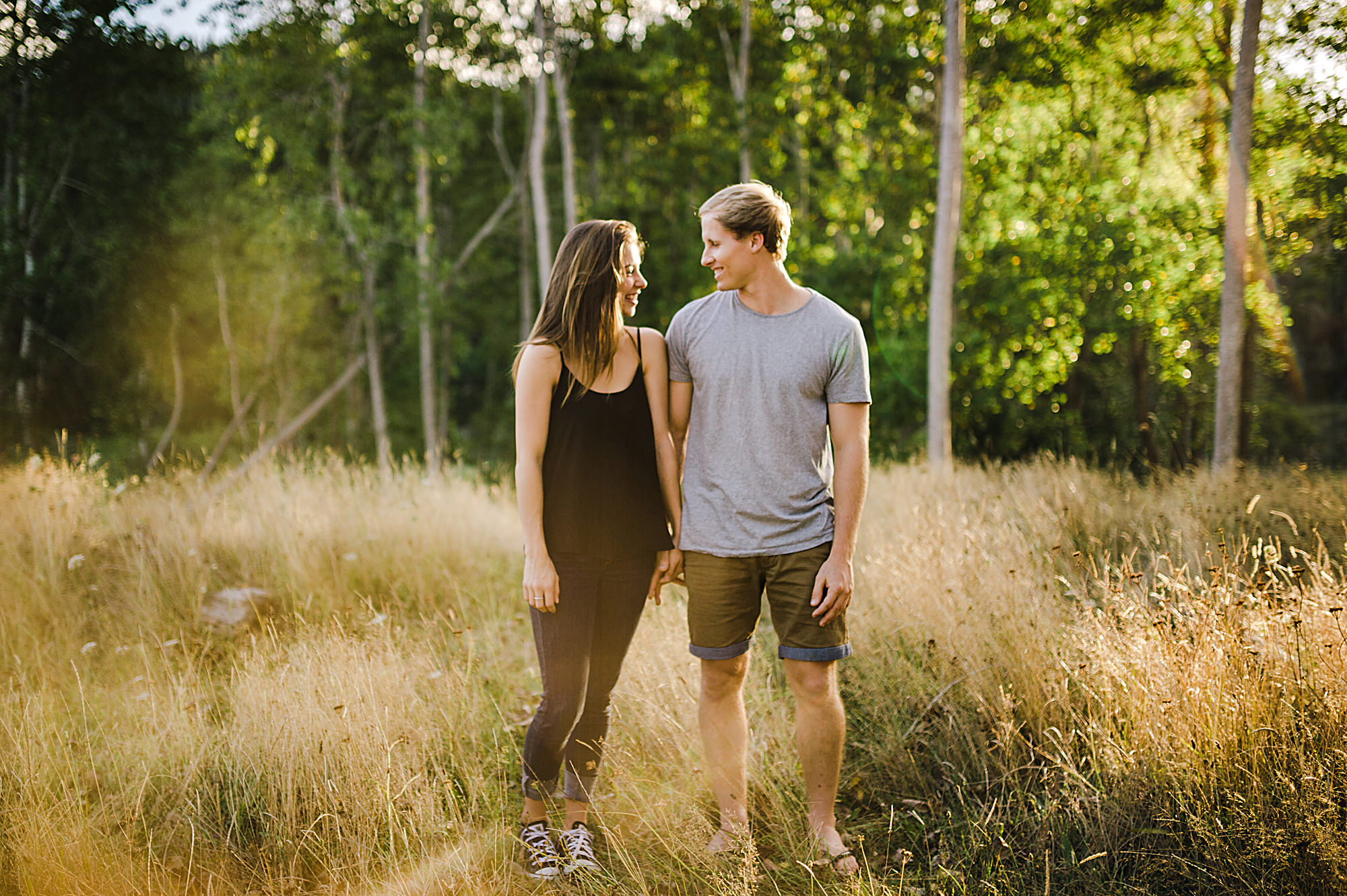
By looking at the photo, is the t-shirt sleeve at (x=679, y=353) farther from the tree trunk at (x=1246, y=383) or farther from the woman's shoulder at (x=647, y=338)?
the tree trunk at (x=1246, y=383)

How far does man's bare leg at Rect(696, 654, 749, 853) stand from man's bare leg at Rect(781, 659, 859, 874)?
19 cm

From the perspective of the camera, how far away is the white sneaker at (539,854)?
2.53 m

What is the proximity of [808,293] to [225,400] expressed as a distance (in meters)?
25.4

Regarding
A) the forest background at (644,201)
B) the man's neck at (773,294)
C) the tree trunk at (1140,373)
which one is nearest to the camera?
the man's neck at (773,294)

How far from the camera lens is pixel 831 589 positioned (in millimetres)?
2434

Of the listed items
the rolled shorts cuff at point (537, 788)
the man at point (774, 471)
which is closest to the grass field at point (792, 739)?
the rolled shorts cuff at point (537, 788)

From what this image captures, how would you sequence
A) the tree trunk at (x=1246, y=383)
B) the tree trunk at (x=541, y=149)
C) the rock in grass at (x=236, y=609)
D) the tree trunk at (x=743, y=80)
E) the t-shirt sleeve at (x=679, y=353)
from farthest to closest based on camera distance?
the tree trunk at (x=743, y=80) → the tree trunk at (x=541, y=149) → the tree trunk at (x=1246, y=383) → the rock in grass at (x=236, y=609) → the t-shirt sleeve at (x=679, y=353)

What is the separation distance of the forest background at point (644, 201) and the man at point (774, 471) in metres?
7.41

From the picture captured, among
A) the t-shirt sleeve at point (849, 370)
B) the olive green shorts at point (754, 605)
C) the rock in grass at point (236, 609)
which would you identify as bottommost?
the rock in grass at point (236, 609)

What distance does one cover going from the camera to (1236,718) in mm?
2467

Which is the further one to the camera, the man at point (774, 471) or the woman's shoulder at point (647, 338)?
the woman's shoulder at point (647, 338)

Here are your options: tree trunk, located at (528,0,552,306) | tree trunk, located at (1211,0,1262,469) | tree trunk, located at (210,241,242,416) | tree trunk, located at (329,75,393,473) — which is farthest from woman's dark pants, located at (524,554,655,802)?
tree trunk, located at (210,241,242,416)

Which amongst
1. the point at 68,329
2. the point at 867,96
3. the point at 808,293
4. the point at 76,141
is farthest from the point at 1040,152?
the point at 68,329

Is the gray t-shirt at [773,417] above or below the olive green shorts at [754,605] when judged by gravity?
above
